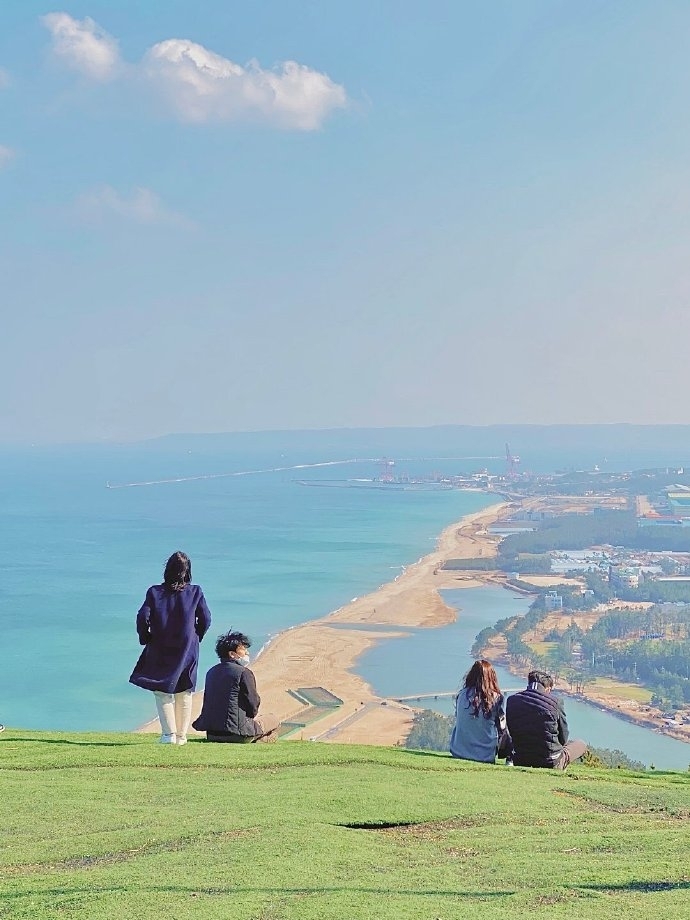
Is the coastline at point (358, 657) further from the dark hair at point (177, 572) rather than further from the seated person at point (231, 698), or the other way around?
the dark hair at point (177, 572)

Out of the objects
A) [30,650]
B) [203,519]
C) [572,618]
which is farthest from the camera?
[203,519]

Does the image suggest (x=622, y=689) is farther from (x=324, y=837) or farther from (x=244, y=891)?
(x=244, y=891)

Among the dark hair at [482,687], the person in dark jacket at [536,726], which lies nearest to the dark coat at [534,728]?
the person in dark jacket at [536,726]

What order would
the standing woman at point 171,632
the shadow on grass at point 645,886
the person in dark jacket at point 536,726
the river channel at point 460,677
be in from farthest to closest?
the river channel at point 460,677, the standing woman at point 171,632, the person in dark jacket at point 536,726, the shadow on grass at point 645,886

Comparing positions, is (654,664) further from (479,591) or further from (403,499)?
(403,499)

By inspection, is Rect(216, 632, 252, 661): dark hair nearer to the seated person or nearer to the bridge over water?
the seated person

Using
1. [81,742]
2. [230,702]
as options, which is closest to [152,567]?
[81,742]

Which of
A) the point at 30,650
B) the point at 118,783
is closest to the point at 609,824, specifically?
the point at 118,783
